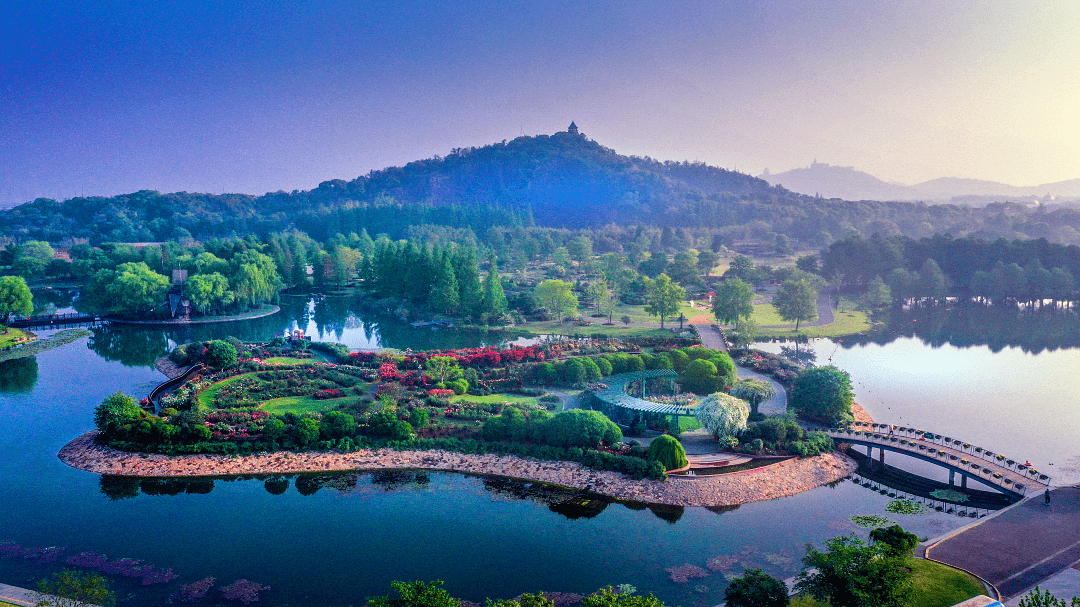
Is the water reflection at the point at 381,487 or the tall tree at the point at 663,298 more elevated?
the tall tree at the point at 663,298

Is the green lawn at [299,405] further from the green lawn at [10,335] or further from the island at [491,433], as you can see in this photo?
the green lawn at [10,335]

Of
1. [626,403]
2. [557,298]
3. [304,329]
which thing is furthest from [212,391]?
[557,298]

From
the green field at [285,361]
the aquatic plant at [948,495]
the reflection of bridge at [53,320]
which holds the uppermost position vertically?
the reflection of bridge at [53,320]

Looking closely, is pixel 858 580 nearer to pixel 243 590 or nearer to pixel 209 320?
pixel 243 590

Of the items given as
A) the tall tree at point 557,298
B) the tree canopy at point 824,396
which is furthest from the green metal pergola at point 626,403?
the tall tree at point 557,298

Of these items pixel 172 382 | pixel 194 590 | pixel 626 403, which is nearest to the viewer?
pixel 194 590

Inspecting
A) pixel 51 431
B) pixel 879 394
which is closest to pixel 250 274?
pixel 51 431

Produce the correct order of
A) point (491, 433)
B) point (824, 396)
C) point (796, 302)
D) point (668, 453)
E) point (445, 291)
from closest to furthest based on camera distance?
1. point (668, 453)
2. point (491, 433)
3. point (824, 396)
4. point (796, 302)
5. point (445, 291)

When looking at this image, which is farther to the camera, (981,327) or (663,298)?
(981,327)
